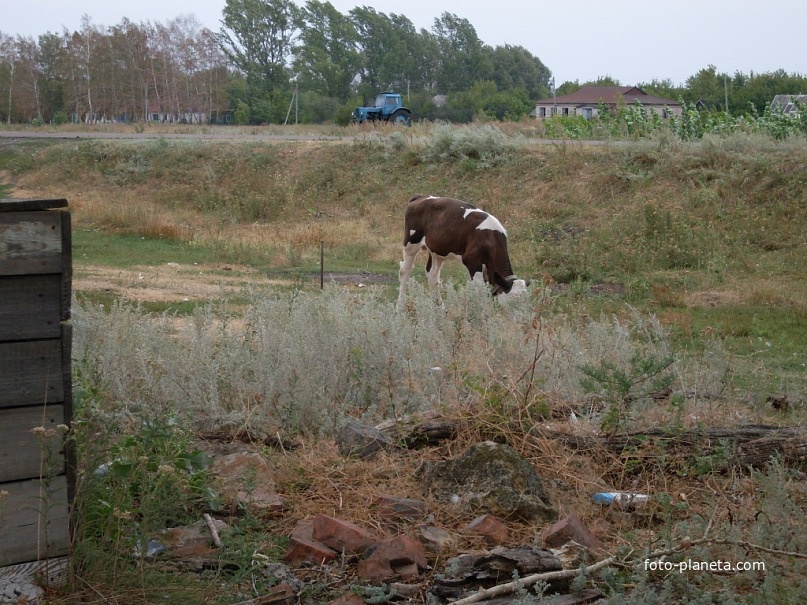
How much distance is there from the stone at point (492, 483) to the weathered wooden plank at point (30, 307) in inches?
82.9

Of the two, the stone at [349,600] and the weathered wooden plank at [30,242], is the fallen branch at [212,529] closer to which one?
the stone at [349,600]

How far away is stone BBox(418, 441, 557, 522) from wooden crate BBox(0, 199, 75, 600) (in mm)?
1906

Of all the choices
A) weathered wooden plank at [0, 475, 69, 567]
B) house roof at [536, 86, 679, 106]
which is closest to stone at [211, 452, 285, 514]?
weathered wooden plank at [0, 475, 69, 567]

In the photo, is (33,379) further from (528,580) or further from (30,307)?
(528,580)

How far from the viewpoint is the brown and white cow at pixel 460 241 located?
12703 mm

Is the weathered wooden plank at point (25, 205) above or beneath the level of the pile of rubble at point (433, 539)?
above

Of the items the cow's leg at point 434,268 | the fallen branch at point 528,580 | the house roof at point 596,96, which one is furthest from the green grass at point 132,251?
the house roof at point 596,96

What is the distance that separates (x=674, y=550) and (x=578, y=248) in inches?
601

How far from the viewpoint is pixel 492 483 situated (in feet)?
14.9

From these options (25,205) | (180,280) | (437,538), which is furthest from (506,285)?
(25,205)

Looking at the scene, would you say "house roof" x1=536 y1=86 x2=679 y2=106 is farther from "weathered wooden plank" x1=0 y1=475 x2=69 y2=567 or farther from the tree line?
"weathered wooden plank" x1=0 y1=475 x2=69 y2=567

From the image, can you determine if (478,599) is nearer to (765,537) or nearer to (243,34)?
(765,537)

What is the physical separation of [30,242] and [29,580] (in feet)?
4.21

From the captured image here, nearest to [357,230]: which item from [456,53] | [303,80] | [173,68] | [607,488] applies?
[607,488]
